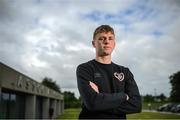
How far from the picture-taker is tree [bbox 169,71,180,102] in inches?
3194

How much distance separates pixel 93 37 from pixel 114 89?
0.43m

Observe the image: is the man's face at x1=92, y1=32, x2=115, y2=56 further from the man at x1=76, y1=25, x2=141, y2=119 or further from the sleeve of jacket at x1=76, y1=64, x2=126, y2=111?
the sleeve of jacket at x1=76, y1=64, x2=126, y2=111

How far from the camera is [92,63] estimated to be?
2941 mm

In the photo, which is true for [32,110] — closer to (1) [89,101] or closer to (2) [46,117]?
(2) [46,117]

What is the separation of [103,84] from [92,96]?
5.1 inches

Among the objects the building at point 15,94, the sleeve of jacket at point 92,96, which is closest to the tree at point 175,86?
the building at point 15,94

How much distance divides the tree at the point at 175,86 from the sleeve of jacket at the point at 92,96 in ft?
263

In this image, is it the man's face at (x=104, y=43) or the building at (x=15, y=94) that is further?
the building at (x=15, y=94)

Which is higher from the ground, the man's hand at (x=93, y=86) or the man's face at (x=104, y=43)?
the man's face at (x=104, y=43)

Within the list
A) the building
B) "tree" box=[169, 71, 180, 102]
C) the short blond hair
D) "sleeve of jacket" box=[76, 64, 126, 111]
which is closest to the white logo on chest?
"sleeve of jacket" box=[76, 64, 126, 111]

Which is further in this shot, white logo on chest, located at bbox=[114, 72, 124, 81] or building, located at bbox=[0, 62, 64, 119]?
building, located at bbox=[0, 62, 64, 119]

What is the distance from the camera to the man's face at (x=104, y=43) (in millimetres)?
2871

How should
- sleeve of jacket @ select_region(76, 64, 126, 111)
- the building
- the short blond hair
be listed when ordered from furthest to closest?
1. the building
2. the short blond hair
3. sleeve of jacket @ select_region(76, 64, 126, 111)

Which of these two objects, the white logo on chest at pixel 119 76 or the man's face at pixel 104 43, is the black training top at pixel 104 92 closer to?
the white logo on chest at pixel 119 76
